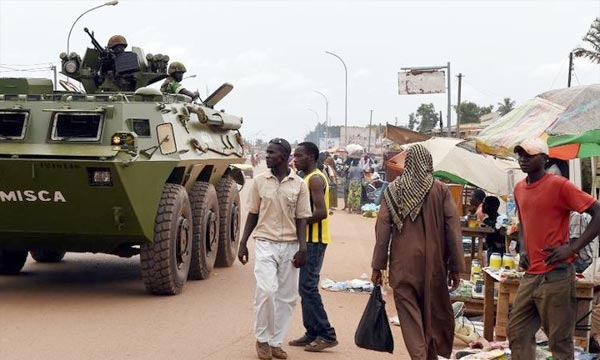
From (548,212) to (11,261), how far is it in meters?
7.52

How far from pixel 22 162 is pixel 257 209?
8.95 ft

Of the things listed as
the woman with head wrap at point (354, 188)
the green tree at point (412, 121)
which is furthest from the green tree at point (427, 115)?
the woman with head wrap at point (354, 188)

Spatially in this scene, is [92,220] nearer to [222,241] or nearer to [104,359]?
[104,359]

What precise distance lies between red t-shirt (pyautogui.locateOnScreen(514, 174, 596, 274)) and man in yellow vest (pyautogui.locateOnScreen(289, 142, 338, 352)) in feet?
6.28

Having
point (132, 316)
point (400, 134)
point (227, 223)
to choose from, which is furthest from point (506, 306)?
point (400, 134)

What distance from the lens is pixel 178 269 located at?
1000cm

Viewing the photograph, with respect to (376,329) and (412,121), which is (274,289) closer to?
(376,329)

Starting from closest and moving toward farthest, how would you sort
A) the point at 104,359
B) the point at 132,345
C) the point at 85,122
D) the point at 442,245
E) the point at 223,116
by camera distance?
the point at 442,245, the point at 104,359, the point at 132,345, the point at 85,122, the point at 223,116

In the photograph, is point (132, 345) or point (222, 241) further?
point (222, 241)

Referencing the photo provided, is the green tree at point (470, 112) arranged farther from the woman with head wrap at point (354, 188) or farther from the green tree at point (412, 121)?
the woman with head wrap at point (354, 188)

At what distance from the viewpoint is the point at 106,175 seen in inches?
347

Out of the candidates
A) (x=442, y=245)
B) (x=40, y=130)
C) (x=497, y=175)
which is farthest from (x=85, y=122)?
(x=497, y=175)

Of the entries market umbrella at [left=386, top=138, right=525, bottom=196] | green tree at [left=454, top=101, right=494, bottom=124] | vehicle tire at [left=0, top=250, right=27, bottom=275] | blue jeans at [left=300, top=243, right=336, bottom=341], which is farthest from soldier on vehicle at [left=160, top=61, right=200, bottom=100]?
green tree at [left=454, top=101, right=494, bottom=124]

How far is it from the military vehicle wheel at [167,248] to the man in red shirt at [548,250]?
177 inches
